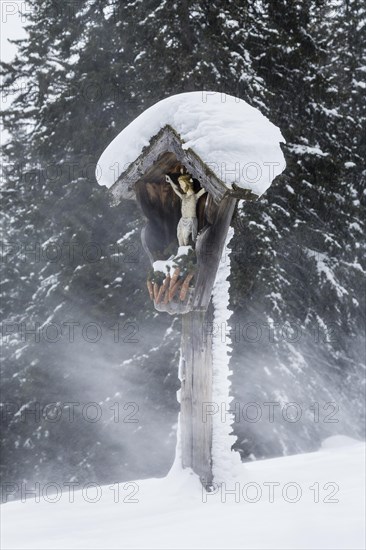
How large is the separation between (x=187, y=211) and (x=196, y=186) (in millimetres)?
290

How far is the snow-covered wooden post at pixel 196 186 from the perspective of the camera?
469cm

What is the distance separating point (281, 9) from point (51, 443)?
10572mm

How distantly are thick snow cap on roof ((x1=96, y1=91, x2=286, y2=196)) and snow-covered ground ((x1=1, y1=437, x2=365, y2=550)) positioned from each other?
2.27 metres

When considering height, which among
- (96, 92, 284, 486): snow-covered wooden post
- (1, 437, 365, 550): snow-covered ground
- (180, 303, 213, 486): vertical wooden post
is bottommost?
(1, 437, 365, 550): snow-covered ground

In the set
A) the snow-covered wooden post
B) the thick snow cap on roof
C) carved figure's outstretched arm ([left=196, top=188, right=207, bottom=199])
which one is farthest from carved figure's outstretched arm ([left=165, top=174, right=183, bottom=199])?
the thick snow cap on roof

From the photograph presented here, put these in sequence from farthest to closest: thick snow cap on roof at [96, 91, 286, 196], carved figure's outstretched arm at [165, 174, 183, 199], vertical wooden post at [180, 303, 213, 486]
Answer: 1. carved figure's outstretched arm at [165, 174, 183, 199]
2. vertical wooden post at [180, 303, 213, 486]
3. thick snow cap on roof at [96, 91, 286, 196]

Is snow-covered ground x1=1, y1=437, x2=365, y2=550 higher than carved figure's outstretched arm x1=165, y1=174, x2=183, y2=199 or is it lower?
lower

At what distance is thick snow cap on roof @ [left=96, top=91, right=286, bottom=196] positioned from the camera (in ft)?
15.2

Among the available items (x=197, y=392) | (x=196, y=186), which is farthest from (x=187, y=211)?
(x=197, y=392)

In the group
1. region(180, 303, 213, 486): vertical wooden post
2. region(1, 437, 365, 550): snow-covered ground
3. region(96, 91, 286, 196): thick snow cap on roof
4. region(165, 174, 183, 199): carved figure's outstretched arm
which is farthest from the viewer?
region(165, 174, 183, 199): carved figure's outstretched arm

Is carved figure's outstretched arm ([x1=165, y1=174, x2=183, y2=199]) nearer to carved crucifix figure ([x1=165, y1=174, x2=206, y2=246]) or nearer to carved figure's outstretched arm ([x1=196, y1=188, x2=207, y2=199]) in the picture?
carved crucifix figure ([x1=165, y1=174, x2=206, y2=246])

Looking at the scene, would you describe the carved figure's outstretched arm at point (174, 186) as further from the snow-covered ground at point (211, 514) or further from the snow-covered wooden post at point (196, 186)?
the snow-covered ground at point (211, 514)

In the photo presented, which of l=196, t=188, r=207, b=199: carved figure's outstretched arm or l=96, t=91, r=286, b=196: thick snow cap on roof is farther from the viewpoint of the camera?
l=196, t=188, r=207, b=199: carved figure's outstretched arm

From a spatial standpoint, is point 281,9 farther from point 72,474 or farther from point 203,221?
point 72,474
